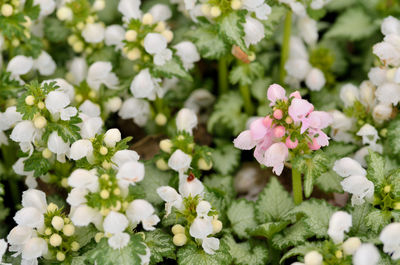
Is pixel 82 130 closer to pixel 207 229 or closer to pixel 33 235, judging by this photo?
pixel 33 235

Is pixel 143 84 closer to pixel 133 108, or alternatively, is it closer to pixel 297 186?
pixel 133 108

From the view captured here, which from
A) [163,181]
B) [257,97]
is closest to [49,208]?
[163,181]

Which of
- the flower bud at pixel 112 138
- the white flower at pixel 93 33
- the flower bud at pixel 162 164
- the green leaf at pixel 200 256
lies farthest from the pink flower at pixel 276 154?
the white flower at pixel 93 33

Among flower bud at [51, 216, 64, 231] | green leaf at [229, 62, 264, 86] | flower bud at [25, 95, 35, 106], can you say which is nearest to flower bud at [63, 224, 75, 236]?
flower bud at [51, 216, 64, 231]

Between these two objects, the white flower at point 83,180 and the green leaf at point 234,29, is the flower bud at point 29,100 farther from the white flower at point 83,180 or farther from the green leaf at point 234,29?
the green leaf at point 234,29

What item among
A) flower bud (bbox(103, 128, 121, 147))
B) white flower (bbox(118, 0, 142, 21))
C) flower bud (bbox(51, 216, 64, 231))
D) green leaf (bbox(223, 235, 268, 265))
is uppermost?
white flower (bbox(118, 0, 142, 21))

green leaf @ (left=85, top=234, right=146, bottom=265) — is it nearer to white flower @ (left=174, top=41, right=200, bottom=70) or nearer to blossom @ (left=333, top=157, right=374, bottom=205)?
blossom @ (left=333, top=157, right=374, bottom=205)

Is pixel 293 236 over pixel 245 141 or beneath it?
beneath

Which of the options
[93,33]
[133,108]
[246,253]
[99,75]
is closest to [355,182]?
[246,253]
